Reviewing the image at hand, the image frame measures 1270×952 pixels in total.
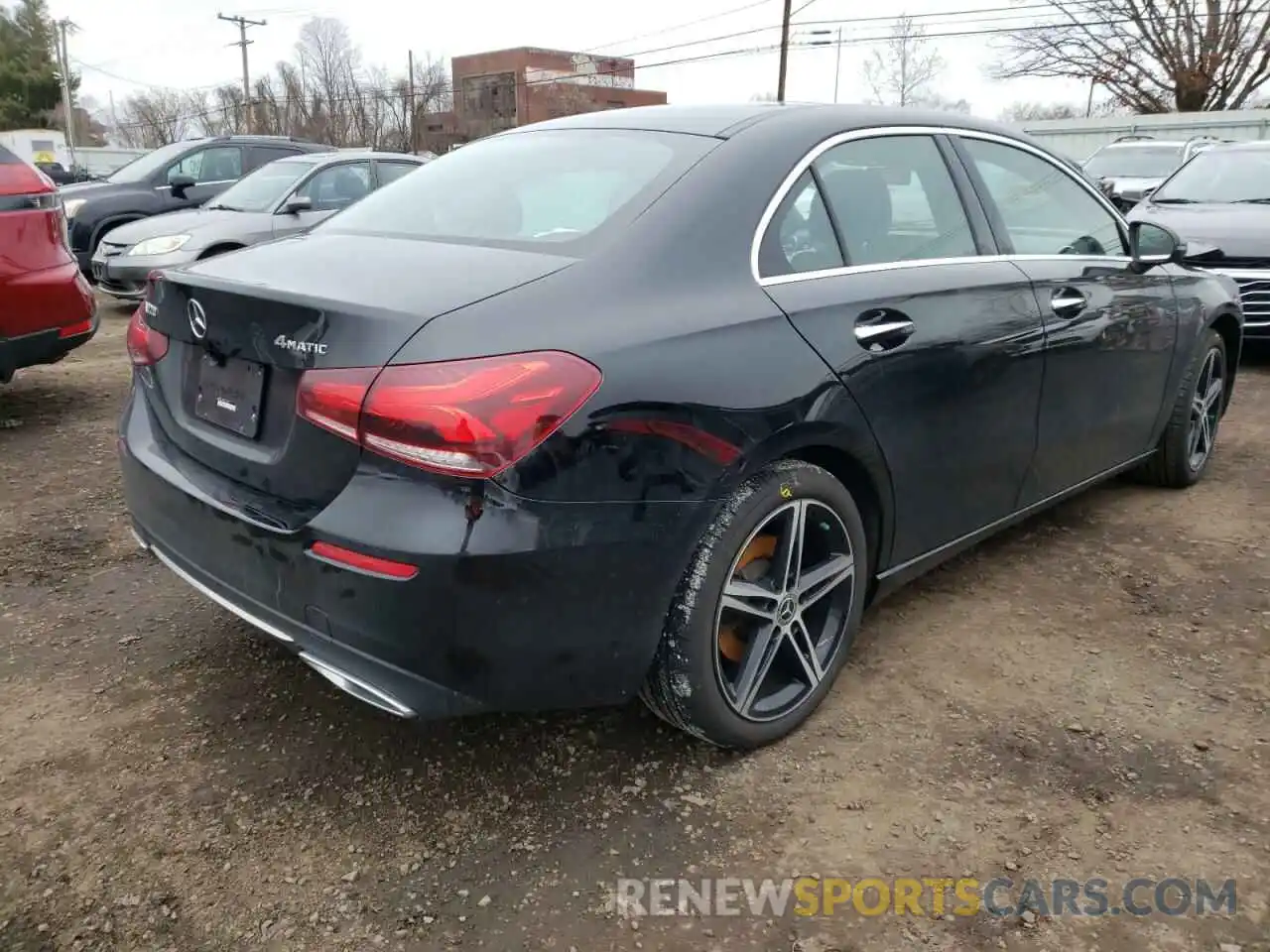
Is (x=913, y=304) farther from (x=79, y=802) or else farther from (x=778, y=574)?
(x=79, y=802)

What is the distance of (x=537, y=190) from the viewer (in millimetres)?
2605

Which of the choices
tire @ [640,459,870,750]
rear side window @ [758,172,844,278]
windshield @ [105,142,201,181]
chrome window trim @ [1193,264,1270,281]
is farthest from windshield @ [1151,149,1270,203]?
windshield @ [105,142,201,181]

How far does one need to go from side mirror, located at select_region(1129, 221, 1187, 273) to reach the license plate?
3.18 meters

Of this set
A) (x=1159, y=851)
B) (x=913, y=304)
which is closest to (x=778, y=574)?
A: (x=913, y=304)

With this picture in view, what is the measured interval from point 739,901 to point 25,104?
226 feet

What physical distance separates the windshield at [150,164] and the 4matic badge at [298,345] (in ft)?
32.8

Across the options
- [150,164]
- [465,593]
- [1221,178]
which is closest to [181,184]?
[150,164]

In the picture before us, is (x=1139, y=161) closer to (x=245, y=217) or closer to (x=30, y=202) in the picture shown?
(x=245, y=217)

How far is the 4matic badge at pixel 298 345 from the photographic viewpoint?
193 cm

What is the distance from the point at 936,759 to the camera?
2.45m

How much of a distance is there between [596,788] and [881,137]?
6.45 feet

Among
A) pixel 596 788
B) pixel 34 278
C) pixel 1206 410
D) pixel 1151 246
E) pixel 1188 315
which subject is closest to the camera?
pixel 596 788

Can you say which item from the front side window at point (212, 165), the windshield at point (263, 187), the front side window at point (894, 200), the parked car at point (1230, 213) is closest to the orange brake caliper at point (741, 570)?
the front side window at point (894, 200)

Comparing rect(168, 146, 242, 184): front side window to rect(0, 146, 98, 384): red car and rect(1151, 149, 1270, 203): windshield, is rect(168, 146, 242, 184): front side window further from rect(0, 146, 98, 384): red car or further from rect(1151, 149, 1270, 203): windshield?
rect(1151, 149, 1270, 203): windshield
